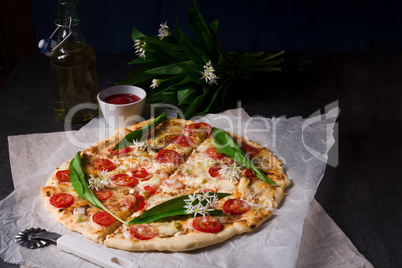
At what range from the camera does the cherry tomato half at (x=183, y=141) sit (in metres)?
2.98

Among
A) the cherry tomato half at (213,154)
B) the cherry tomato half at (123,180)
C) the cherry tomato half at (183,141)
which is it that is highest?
the cherry tomato half at (213,154)

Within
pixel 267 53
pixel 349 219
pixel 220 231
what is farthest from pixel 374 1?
pixel 220 231

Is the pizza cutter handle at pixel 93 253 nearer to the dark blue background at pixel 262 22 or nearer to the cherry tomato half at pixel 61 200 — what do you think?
the cherry tomato half at pixel 61 200

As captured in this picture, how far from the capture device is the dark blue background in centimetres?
442

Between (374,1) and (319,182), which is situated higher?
(374,1)

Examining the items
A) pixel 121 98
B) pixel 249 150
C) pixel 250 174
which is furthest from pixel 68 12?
pixel 250 174

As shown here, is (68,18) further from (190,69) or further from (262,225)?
(262,225)

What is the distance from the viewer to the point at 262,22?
4594 mm

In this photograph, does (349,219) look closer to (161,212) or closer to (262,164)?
(262,164)

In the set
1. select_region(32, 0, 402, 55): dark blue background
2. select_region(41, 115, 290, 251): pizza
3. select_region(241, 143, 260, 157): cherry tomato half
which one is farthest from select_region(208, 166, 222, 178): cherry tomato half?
select_region(32, 0, 402, 55): dark blue background

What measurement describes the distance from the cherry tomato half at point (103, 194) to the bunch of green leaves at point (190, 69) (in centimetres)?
94

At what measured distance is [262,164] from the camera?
9.24 feet

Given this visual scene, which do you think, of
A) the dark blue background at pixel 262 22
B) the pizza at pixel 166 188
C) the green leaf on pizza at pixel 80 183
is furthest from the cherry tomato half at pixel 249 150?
the dark blue background at pixel 262 22

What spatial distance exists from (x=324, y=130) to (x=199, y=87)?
2.86 ft
